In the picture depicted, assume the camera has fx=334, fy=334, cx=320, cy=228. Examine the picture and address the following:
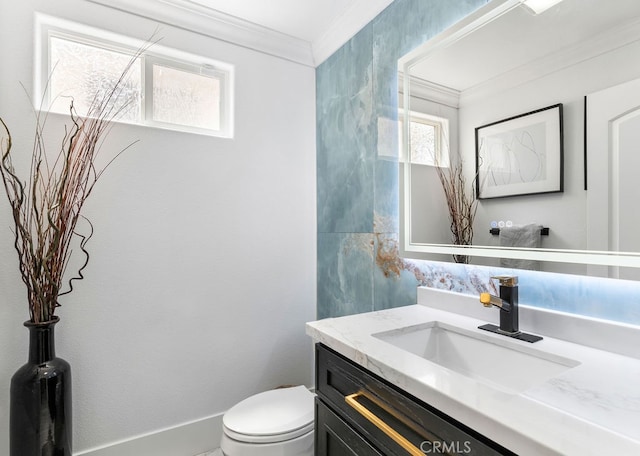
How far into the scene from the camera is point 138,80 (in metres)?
1.76

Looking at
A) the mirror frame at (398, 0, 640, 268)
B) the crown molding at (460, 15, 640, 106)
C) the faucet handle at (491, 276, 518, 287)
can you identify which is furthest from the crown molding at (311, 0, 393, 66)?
the faucet handle at (491, 276, 518, 287)

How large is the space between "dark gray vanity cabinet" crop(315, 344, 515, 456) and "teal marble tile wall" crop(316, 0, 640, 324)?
60 cm

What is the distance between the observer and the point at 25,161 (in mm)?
1483

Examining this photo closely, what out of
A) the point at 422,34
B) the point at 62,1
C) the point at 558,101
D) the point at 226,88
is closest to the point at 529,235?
the point at 558,101

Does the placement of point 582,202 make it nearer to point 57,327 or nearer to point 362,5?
point 362,5

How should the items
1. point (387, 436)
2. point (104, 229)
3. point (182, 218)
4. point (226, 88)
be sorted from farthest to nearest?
1. point (226, 88)
2. point (182, 218)
3. point (104, 229)
4. point (387, 436)

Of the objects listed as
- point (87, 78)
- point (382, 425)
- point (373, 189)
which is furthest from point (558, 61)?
point (87, 78)

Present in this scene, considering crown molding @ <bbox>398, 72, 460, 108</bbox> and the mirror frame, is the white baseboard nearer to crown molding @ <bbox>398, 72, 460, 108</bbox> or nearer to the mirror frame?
the mirror frame

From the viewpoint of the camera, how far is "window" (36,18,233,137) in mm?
1576

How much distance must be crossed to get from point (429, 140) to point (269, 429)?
1.35 metres

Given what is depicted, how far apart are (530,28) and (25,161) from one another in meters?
2.05

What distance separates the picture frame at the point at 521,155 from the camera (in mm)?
1022

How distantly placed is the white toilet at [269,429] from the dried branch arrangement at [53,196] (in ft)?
2.93

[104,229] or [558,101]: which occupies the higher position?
[558,101]
